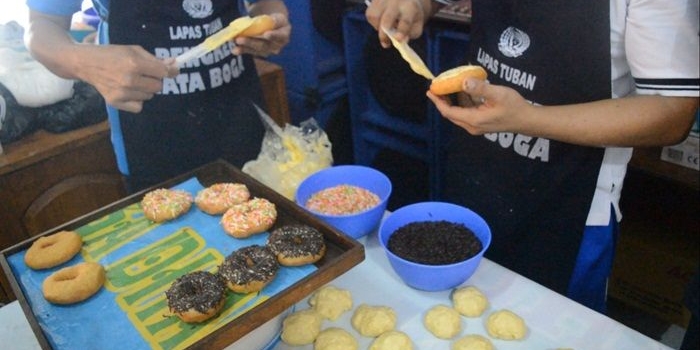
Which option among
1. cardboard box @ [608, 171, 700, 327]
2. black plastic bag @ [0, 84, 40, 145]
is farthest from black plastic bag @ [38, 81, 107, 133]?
cardboard box @ [608, 171, 700, 327]

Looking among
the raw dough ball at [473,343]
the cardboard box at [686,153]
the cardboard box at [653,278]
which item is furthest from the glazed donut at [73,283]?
the cardboard box at [653,278]

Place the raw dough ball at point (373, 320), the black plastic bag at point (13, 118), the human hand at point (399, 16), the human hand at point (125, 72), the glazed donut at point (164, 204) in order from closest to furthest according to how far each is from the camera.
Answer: the raw dough ball at point (373, 320) → the glazed donut at point (164, 204) → the human hand at point (125, 72) → the human hand at point (399, 16) → the black plastic bag at point (13, 118)

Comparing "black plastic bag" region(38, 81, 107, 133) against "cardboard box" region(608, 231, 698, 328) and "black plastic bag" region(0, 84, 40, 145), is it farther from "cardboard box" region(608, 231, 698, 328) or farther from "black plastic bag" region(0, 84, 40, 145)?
"cardboard box" region(608, 231, 698, 328)

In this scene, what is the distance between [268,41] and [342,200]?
583 millimetres

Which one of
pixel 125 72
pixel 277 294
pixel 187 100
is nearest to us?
pixel 277 294

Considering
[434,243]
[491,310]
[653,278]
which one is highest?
[434,243]

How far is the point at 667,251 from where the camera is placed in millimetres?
2094

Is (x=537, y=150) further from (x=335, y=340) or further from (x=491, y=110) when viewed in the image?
(x=335, y=340)

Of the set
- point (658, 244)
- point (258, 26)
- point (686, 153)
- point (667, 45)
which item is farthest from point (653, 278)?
point (258, 26)

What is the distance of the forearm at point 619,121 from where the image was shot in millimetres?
1050

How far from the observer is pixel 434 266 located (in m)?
1.10

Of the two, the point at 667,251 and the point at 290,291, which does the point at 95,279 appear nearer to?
the point at 290,291

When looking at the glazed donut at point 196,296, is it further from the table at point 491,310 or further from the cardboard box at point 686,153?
the cardboard box at point 686,153

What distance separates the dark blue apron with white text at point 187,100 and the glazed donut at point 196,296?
82 centimetres
